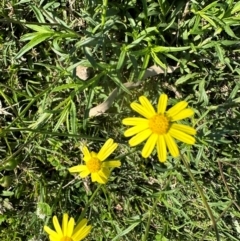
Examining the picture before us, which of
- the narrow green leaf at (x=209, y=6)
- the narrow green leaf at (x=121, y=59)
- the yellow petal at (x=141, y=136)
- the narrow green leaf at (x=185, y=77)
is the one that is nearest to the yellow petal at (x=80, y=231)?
the yellow petal at (x=141, y=136)

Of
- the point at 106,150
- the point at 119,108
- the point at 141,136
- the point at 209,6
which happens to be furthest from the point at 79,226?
the point at 209,6

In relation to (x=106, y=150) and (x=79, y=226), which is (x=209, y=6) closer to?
(x=106, y=150)

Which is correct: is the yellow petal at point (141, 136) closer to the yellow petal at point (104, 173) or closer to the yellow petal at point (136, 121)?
the yellow petal at point (136, 121)

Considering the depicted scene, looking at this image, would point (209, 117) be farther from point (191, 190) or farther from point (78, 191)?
point (78, 191)

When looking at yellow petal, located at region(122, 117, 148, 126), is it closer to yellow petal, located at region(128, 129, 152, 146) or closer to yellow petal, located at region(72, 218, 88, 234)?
yellow petal, located at region(128, 129, 152, 146)

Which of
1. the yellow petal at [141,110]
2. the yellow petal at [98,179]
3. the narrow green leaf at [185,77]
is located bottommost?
the yellow petal at [98,179]

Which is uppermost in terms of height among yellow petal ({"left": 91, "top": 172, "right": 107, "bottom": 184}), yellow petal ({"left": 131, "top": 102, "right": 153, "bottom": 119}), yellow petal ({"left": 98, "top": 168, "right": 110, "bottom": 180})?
yellow petal ({"left": 131, "top": 102, "right": 153, "bottom": 119})

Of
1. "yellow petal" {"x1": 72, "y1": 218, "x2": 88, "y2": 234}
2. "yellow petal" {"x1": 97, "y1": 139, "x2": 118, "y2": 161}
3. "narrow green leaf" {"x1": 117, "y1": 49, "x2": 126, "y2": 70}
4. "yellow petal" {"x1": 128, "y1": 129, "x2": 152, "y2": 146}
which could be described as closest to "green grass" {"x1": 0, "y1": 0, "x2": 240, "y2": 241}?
"narrow green leaf" {"x1": 117, "y1": 49, "x2": 126, "y2": 70}
